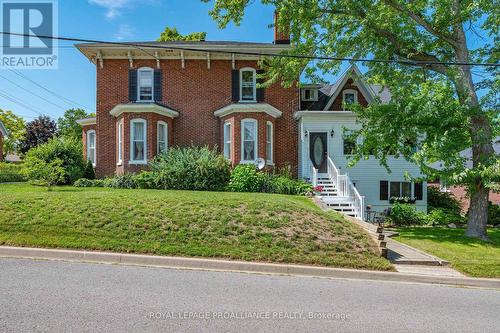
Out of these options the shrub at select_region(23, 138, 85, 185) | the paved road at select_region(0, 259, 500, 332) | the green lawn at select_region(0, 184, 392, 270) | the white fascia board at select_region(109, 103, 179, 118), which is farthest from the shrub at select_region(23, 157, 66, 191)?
the paved road at select_region(0, 259, 500, 332)

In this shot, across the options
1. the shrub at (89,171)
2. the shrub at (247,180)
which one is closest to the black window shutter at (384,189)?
the shrub at (247,180)

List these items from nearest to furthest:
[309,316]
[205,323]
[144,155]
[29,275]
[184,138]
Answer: [205,323] < [309,316] < [29,275] < [144,155] < [184,138]

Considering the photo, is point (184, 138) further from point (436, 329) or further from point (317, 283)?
point (436, 329)

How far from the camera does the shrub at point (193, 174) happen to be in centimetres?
1557

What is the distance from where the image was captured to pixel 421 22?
481 inches

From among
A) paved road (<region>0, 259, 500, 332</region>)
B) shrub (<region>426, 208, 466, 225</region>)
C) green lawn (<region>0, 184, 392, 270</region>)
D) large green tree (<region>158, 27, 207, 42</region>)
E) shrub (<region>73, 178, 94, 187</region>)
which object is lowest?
shrub (<region>426, 208, 466, 225</region>)

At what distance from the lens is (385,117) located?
12.0 metres

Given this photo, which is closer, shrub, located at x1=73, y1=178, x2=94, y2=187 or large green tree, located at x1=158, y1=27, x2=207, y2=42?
shrub, located at x1=73, y1=178, x2=94, y2=187

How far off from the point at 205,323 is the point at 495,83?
11.4 m

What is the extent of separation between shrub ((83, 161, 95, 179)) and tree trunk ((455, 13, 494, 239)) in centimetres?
1726

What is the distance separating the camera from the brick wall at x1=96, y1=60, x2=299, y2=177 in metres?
19.3

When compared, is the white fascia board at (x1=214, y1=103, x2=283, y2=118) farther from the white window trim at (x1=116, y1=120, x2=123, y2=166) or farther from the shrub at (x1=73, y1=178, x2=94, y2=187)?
the shrub at (x1=73, y1=178, x2=94, y2=187)

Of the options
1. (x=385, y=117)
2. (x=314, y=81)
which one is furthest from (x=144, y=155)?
(x=385, y=117)

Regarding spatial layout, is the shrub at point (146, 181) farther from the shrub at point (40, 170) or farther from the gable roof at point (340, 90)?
the gable roof at point (340, 90)
